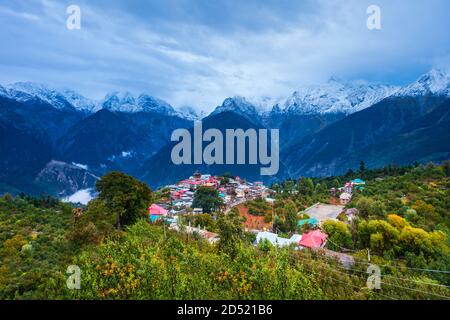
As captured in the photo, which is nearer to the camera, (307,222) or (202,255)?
(202,255)

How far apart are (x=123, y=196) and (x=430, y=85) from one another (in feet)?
733

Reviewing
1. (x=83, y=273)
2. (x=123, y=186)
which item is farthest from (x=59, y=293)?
(x=123, y=186)

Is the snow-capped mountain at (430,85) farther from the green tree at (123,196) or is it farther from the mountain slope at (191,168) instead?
the green tree at (123,196)

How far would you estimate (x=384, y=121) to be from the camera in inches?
6870

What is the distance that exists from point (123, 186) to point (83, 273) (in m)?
10.7

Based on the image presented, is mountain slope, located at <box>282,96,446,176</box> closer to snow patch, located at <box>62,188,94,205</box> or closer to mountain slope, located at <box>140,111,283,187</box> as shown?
mountain slope, located at <box>140,111,283,187</box>

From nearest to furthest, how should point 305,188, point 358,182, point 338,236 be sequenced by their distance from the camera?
1. point 338,236
2. point 305,188
3. point 358,182

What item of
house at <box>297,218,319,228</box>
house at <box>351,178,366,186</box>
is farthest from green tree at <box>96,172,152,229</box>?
house at <box>351,178,366,186</box>

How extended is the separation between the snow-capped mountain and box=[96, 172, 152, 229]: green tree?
213 metres

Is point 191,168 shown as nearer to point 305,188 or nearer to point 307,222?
point 305,188

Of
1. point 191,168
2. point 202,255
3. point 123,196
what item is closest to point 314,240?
point 123,196

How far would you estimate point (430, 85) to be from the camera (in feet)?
629

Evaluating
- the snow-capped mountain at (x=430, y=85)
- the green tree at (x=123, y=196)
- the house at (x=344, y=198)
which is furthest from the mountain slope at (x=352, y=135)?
the green tree at (x=123, y=196)

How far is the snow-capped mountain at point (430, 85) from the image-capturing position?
Result: 187 m
